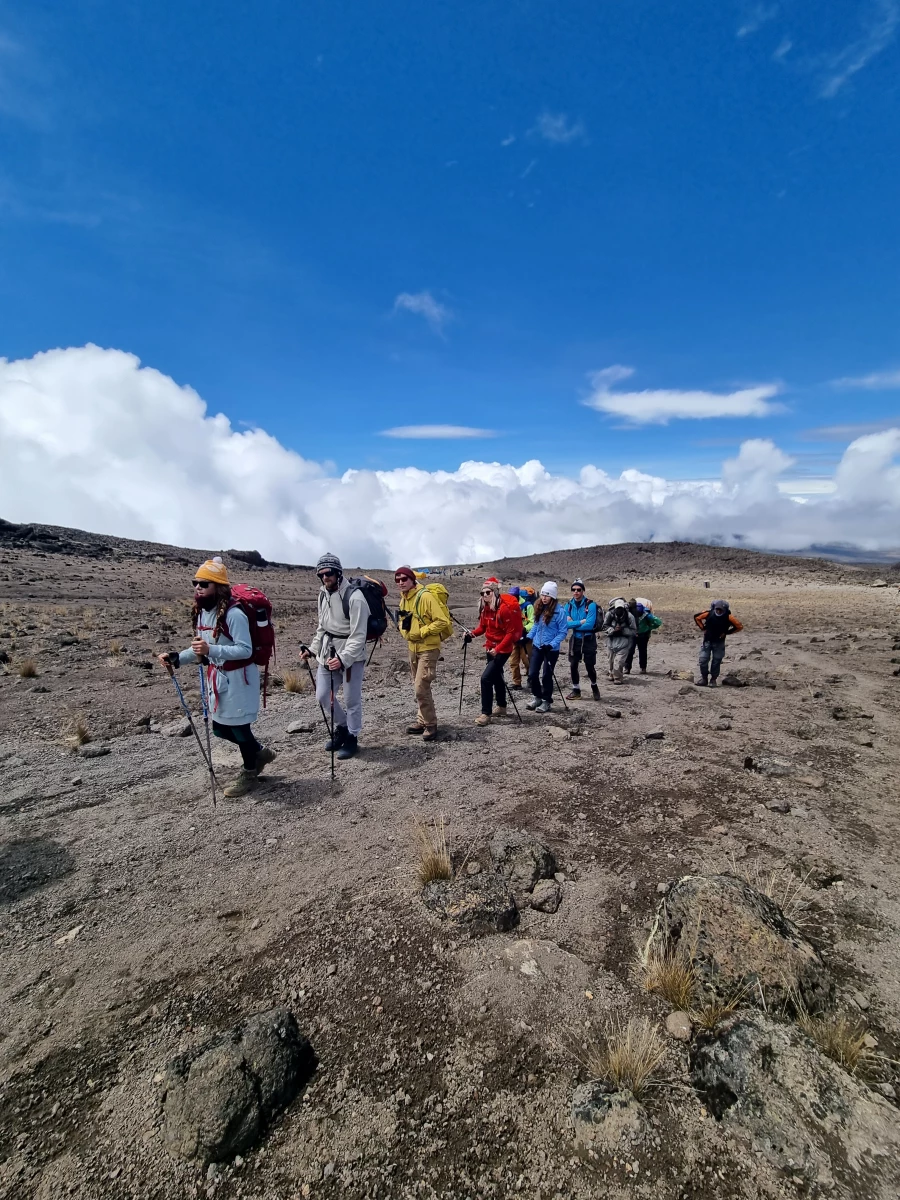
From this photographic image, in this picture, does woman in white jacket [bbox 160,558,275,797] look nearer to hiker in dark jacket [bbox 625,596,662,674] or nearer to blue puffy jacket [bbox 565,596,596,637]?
blue puffy jacket [bbox 565,596,596,637]

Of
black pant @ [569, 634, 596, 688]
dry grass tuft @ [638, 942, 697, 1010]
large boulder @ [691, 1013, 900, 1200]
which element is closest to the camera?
large boulder @ [691, 1013, 900, 1200]

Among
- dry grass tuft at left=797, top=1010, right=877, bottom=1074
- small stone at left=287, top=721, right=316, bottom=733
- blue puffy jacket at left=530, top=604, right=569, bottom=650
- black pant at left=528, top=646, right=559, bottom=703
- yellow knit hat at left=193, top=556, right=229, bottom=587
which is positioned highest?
yellow knit hat at left=193, top=556, right=229, bottom=587

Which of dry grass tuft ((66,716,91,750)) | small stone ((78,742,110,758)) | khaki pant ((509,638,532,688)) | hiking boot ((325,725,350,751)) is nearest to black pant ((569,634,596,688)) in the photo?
khaki pant ((509,638,532,688))

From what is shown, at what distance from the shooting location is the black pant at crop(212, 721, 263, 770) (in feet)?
17.6

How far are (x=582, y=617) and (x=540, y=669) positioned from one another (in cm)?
153

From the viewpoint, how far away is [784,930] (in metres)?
2.91

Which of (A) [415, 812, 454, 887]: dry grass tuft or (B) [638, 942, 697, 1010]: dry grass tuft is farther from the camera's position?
(A) [415, 812, 454, 887]: dry grass tuft

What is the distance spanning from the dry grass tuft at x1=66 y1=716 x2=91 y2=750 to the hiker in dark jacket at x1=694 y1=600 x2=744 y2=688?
1001cm

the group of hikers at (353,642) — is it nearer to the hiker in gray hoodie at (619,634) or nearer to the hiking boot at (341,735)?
the hiking boot at (341,735)

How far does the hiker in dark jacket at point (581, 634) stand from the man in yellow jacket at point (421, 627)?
3.34 meters

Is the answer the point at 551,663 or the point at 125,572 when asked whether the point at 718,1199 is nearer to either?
the point at 551,663

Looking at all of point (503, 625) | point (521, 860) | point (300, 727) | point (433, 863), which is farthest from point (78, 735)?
point (521, 860)

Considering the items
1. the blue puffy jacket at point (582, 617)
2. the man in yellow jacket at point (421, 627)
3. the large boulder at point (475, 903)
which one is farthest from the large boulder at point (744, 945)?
the blue puffy jacket at point (582, 617)

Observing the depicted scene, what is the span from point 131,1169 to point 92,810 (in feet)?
12.2
